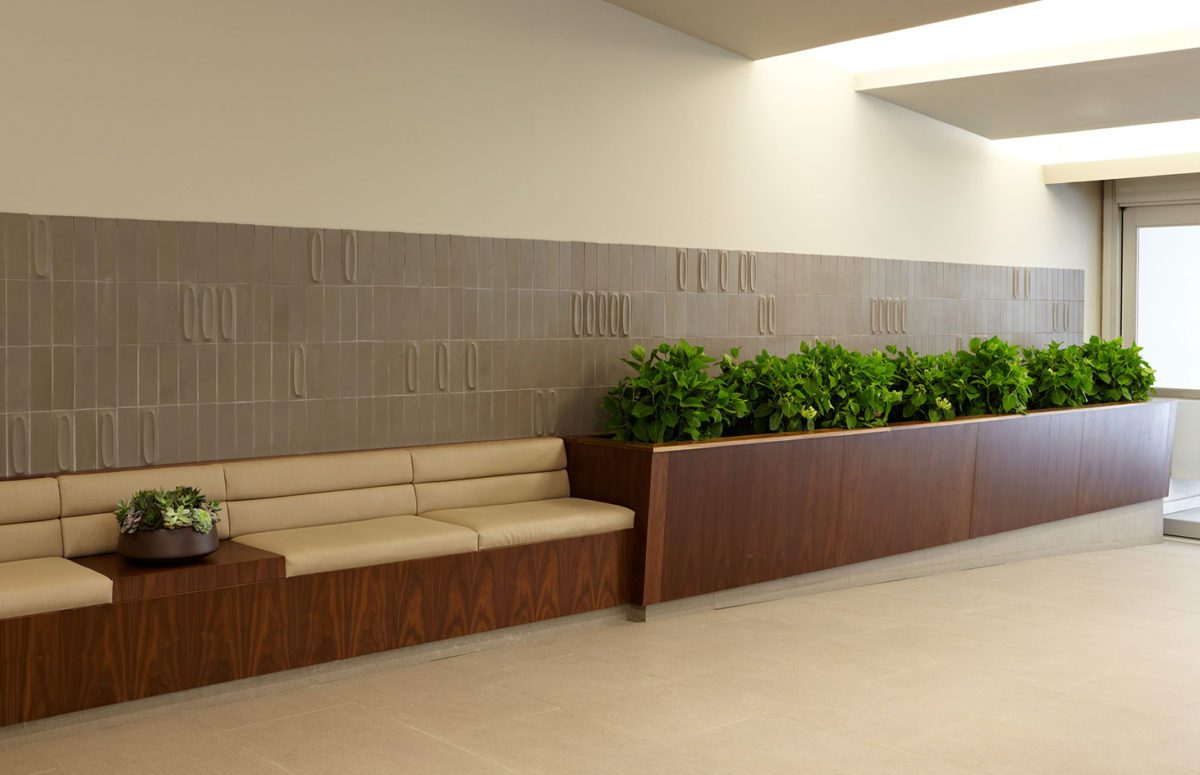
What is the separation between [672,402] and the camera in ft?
20.2

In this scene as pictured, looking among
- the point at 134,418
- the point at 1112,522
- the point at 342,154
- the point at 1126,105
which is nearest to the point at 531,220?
the point at 342,154

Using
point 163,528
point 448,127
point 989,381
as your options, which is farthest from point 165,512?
point 989,381

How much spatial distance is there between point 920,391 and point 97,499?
198 inches

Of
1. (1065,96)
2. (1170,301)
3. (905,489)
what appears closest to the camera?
(905,489)

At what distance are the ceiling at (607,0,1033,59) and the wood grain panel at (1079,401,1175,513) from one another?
3.52m

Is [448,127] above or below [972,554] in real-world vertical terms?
above

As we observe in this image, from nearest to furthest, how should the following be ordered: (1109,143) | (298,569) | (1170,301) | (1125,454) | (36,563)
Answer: (36,563) → (298,569) → (1125,454) → (1109,143) → (1170,301)

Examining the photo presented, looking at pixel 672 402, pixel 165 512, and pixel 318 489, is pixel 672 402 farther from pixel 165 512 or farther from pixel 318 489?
pixel 165 512

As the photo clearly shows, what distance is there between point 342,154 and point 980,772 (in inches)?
154

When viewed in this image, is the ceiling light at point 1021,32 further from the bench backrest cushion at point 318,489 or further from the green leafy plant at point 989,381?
the bench backrest cushion at point 318,489

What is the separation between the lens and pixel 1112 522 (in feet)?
29.9

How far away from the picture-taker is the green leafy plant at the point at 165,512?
455cm

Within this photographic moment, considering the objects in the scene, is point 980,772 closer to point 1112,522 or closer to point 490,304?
point 490,304

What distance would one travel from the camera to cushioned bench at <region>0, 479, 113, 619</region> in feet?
13.5
